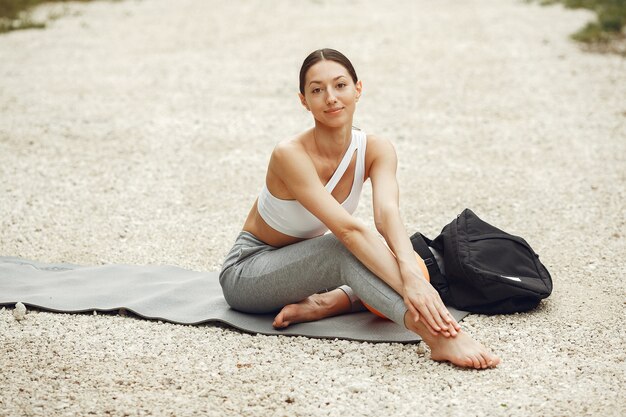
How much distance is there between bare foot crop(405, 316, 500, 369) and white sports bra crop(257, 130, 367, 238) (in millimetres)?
696

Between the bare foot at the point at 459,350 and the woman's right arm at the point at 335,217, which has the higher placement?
the woman's right arm at the point at 335,217

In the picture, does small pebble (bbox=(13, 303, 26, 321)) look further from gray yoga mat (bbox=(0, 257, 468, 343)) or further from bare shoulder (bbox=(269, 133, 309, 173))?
bare shoulder (bbox=(269, 133, 309, 173))

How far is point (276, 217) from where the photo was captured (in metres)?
3.77

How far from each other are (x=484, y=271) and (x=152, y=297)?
1.66 meters

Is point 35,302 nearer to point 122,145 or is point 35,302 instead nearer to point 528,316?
point 528,316

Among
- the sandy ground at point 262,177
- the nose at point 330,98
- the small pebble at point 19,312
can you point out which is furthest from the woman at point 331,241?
the small pebble at point 19,312

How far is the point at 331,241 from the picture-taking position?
3.55 m

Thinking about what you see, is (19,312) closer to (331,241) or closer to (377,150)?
(331,241)

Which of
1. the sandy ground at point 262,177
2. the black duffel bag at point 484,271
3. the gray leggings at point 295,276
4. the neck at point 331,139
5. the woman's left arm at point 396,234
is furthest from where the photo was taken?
the black duffel bag at point 484,271

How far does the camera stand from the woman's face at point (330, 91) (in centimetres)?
357

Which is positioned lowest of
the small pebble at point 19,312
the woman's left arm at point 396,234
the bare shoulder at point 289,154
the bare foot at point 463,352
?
the bare foot at point 463,352

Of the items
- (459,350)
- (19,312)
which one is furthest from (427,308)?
(19,312)

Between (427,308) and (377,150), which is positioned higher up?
(377,150)

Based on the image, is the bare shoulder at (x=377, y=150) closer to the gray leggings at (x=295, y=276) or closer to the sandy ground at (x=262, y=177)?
the gray leggings at (x=295, y=276)
